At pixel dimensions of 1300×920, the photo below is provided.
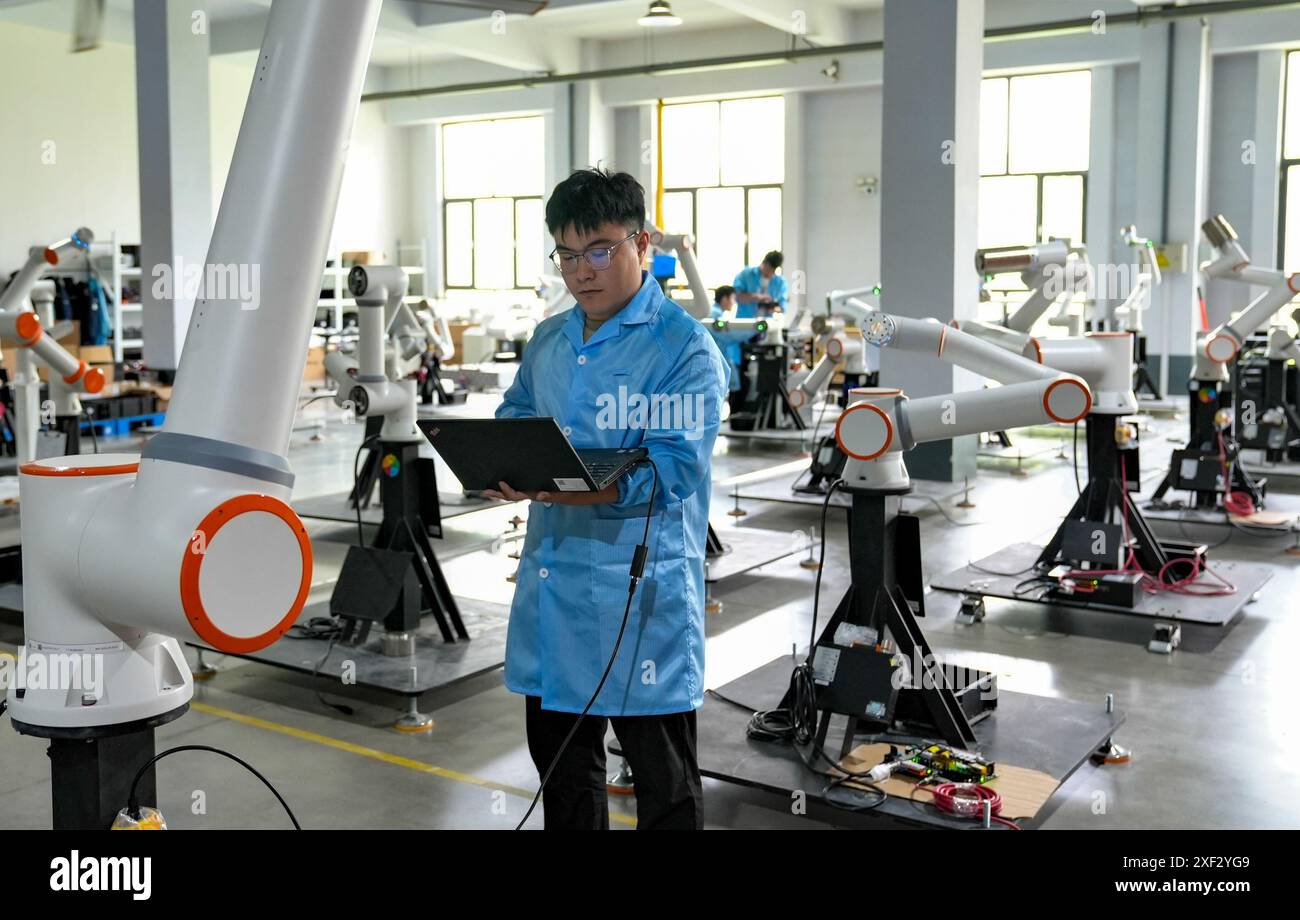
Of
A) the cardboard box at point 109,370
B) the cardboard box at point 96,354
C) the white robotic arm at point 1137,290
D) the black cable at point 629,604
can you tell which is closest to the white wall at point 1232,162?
the white robotic arm at point 1137,290

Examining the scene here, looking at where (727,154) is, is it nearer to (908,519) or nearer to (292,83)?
(908,519)

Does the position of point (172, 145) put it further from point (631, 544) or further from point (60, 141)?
point (631, 544)

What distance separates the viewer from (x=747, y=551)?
6395 mm

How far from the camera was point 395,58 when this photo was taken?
60.4ft

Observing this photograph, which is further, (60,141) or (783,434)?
(60,141)

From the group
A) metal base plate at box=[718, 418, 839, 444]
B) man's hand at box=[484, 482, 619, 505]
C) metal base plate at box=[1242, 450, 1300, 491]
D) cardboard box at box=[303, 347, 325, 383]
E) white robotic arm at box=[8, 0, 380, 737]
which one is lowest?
metal base plate at box=[1242, 450, 1300, 491]

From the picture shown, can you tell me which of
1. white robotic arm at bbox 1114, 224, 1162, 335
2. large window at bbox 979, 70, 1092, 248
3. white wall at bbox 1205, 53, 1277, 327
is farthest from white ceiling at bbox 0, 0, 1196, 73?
white robotic arm at bbox 1114, 224, 1162, 335

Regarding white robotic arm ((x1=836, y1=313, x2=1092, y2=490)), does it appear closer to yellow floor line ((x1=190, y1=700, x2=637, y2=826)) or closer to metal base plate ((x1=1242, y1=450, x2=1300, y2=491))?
yellow floor line ((x1=190, y1=700, x2=637, y2=826))

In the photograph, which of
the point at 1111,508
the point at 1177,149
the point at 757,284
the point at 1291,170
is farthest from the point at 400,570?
the point at 1291,170

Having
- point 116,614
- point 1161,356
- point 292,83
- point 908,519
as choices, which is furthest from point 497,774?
point 1161,356

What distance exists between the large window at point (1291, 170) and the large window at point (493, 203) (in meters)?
9.86

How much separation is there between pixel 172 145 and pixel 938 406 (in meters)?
9.77

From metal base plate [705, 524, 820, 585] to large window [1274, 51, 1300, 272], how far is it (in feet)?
33.1

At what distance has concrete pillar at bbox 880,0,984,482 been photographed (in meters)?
8.59
